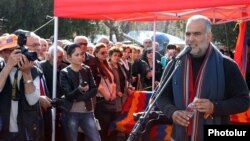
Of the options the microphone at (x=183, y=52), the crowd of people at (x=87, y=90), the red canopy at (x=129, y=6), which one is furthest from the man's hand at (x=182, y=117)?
the red canopy at (x=129, y=6)

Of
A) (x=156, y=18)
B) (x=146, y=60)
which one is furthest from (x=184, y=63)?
(x=146, y=60)

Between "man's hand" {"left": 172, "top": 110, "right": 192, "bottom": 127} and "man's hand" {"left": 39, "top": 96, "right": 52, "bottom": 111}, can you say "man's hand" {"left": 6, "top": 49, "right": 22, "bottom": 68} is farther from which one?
"man's hand" {"left": 172, "top": 110, "right": 192, "bottom": 127}

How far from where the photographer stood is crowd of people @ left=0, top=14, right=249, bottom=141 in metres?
3.41

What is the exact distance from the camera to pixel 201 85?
134 inches

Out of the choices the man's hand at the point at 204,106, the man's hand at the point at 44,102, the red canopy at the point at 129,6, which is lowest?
the man's hand at the point at 44,102

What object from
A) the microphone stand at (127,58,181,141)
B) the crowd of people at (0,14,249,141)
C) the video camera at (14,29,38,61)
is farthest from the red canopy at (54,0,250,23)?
the microphone stand at (127,58,181,141)

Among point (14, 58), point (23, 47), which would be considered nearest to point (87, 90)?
point (23, 47)

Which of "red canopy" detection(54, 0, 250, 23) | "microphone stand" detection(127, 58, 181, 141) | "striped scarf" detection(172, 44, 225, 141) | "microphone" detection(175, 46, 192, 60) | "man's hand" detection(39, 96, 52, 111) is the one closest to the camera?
"microphone stand" detection(127, 58, 181, 141)

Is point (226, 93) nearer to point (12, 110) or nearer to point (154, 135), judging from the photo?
point (12, 110)

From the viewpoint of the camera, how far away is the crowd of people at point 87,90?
3.41 metres

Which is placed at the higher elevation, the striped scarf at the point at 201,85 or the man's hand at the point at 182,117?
the striped scarf at the point at 201,85

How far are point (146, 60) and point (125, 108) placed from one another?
2.73 m

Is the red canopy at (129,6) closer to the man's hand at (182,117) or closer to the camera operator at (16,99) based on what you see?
the camera operator at (16,99)

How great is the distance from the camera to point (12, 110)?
441 centimetres
